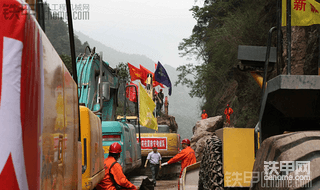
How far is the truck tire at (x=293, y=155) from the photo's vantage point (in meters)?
1.88

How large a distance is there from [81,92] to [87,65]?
683 mm

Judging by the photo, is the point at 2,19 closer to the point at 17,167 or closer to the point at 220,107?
the point at 17,167

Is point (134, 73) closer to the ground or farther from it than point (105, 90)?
farther from it

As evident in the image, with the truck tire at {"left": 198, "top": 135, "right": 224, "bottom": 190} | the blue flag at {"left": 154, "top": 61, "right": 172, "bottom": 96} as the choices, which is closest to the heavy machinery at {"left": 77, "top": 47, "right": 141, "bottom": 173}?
the truck tire at {"left": 198, "top": 135, "right": 224, "bottom": 190}

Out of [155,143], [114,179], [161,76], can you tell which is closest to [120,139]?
[114,179]

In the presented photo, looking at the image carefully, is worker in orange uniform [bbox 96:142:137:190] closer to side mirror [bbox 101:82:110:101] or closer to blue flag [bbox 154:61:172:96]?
side mirror [bbox 101:82:110:101]

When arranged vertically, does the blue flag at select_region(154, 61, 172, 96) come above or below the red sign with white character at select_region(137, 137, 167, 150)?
above

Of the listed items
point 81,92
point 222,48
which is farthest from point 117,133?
point 222,48

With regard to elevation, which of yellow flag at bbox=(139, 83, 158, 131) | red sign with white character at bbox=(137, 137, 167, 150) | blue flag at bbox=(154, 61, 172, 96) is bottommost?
red sign with white character at bbox=(137, 137, 167, 150)

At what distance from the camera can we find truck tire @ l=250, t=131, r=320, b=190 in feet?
6.15

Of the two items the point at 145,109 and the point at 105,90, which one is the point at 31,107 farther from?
the point at 145,109

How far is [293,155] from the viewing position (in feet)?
6.72

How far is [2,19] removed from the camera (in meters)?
1.50

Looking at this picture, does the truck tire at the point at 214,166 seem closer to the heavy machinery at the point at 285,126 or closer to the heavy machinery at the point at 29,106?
the heavy machinery at the point at 285,126
